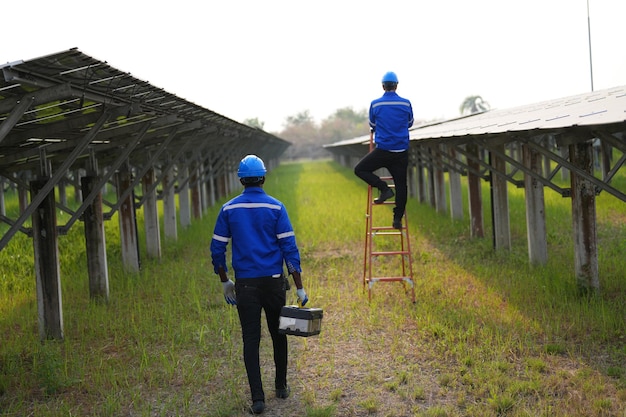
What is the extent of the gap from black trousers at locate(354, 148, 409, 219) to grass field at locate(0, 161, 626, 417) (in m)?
1.03

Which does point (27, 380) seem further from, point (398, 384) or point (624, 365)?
point (624, 365)

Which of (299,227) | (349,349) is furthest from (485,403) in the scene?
(299,227)

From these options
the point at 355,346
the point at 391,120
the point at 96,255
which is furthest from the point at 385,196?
the point at 96,255

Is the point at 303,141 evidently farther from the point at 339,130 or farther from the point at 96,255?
the point at 96,255

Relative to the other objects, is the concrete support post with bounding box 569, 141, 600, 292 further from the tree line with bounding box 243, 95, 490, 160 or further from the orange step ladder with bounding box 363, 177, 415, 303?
the tree line with bounding box 243, 95, 490, 160

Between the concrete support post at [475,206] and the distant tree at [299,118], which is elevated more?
the distant tree at [299,118]

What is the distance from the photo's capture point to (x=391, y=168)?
7.36 m

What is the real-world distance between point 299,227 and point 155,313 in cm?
680

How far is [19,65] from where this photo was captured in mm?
4289

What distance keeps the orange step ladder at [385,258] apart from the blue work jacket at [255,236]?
105 inches

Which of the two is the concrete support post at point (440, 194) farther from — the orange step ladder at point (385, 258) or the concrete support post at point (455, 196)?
the orange step ladder at point (385, 258)

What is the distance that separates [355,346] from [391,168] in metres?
2.07

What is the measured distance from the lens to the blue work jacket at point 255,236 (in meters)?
4.57

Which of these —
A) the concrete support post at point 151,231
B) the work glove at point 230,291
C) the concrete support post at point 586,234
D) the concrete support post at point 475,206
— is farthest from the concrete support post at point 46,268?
the concrete support post at point 475,206
